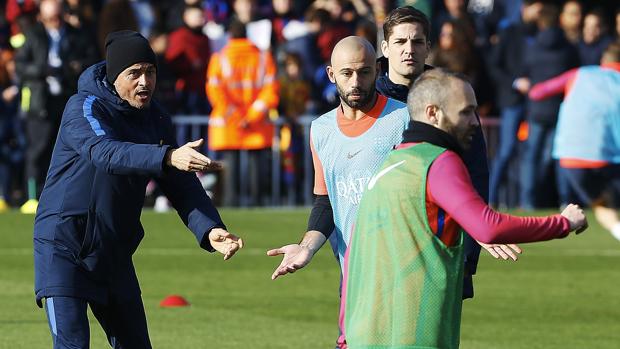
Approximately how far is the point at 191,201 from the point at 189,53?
1330 centimetres

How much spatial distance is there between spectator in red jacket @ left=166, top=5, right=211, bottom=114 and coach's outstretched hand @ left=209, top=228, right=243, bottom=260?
43.7ft

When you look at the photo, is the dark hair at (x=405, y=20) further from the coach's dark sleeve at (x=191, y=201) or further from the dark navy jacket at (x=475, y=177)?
the coach's dark sleeve at (x=191, y=201)

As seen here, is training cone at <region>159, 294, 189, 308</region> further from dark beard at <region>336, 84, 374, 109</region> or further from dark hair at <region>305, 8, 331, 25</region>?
dark hair at <region>305, 8, 331, 25</region>

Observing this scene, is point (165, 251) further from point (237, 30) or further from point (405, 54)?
point (405, 54)

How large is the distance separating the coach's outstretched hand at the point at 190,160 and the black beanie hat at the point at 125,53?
806 mm

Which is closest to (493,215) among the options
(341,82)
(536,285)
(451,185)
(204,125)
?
(451,185)

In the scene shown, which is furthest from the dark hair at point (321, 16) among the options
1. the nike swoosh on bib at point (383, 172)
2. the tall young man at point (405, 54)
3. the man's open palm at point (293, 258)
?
the nike swoosh on bib at point (383, 172)

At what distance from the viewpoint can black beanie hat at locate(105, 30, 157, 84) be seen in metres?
8.33

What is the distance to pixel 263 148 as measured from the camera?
2197cm

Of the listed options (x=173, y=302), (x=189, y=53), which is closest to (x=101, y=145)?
(x=173, y=302)

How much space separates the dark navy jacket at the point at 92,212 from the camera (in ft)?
27.4

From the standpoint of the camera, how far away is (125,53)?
834cm

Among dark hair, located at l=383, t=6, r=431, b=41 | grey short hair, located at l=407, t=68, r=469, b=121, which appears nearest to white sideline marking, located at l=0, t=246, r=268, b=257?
dark hair, located at l=383, t=6, r=431, b=41

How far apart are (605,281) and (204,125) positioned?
7878 mm
